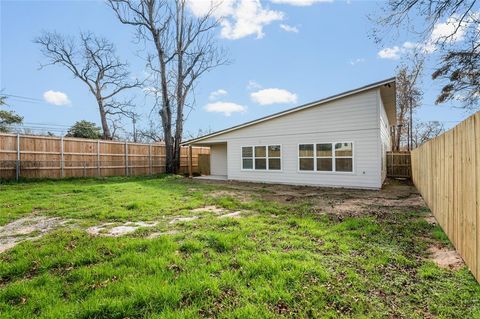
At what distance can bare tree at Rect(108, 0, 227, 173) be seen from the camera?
716 inches

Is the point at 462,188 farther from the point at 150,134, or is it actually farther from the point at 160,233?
the point at 150,134

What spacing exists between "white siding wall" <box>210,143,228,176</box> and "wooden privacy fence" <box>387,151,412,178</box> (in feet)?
34.3

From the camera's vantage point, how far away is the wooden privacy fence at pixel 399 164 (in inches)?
620

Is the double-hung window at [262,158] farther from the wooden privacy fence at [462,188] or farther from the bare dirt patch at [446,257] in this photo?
the bare dirt patch at [446,257]

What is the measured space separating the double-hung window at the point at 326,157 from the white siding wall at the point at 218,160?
701 cm

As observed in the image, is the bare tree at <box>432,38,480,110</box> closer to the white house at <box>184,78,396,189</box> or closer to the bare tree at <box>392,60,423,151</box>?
the white house at <box>184,78,396,189</box>

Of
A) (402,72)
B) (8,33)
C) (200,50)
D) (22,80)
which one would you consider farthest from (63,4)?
(402,72)

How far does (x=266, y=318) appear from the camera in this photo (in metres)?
2.22

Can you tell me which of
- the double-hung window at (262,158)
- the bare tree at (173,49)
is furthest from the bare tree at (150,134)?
the double-hung window at (262,158)

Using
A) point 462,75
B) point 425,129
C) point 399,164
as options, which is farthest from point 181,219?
point 425,129

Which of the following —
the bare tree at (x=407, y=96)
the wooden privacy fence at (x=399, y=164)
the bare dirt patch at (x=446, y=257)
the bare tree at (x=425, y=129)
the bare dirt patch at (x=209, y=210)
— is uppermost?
the bare tree at (x=407, y=96)

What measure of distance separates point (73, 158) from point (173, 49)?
33.8 ft

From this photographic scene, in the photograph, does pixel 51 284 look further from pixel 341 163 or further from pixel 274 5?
pixel 274 5

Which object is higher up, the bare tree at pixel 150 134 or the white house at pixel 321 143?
the bare tree at pixel 150 134
